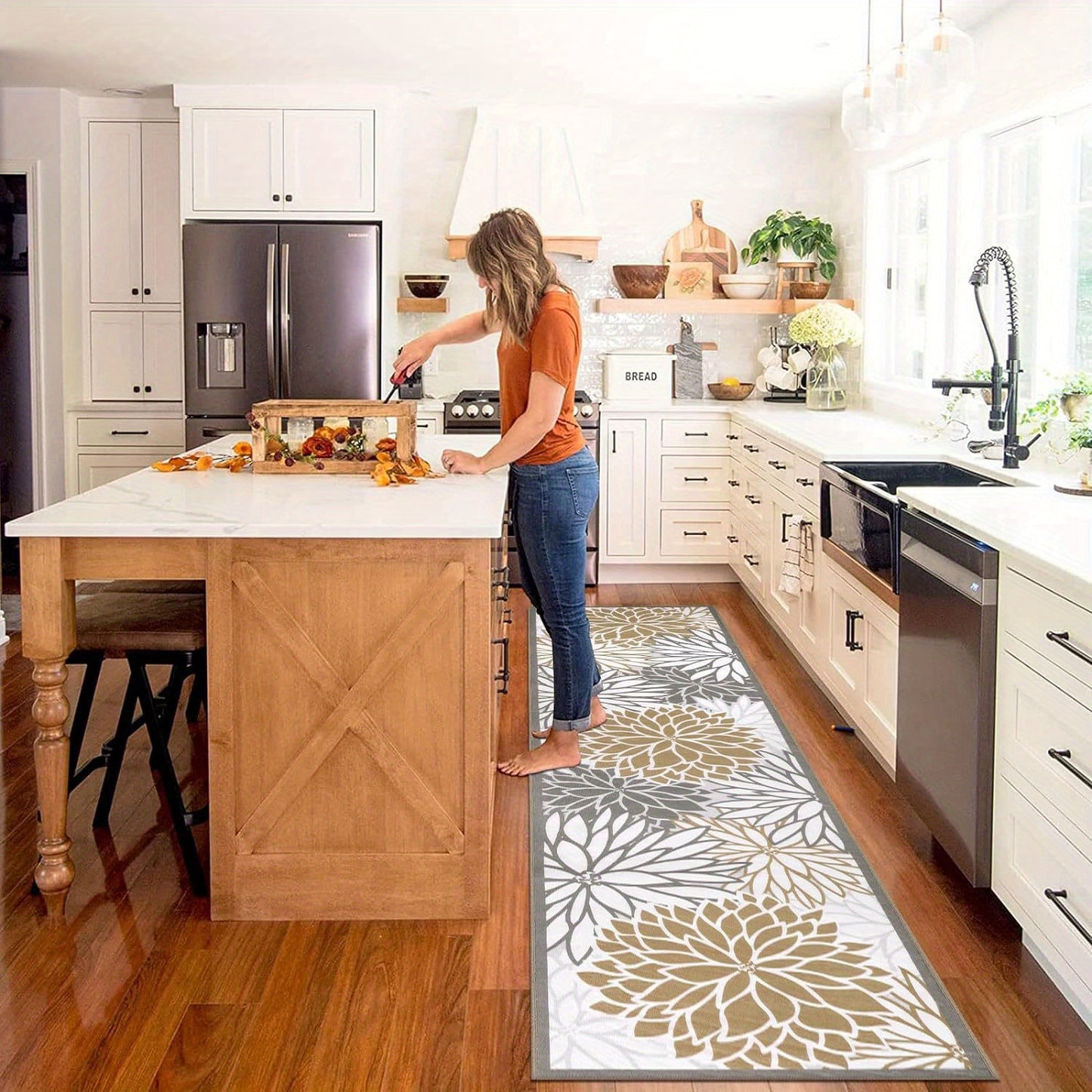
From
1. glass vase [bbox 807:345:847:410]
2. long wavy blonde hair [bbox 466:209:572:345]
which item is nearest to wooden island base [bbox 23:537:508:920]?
long wavy blonde hair [bbox 466:209:572:345]

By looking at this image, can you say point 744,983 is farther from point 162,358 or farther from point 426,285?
point 162,358

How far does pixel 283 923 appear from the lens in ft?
9.28

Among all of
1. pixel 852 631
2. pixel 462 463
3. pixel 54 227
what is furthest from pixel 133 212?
pixel 852 631

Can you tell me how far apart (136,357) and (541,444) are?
3.93 metres

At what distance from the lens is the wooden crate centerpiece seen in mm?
3564

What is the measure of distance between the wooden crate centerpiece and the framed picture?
3.59 meters

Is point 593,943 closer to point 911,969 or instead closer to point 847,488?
point 911,969

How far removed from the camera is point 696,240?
6.93 m

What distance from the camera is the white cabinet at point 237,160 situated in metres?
6.25

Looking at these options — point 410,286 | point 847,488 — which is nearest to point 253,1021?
point 847,488

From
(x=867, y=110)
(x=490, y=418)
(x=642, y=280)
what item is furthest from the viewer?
(x=642, y=280)

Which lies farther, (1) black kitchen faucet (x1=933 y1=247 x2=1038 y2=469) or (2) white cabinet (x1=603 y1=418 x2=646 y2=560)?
(2) white cabinet (x1=603 y1=418 x2=646 y2=560)

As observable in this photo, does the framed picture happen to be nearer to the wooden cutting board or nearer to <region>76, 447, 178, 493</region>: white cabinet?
the wooden cutting board

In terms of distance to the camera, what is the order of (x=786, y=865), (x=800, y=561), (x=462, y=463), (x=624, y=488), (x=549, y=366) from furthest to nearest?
(x=624, y=488), (x=800, y=561), (x=462, y=463), (x=549, y=366), (x=786, y=865)
